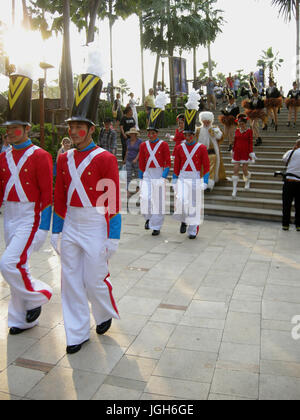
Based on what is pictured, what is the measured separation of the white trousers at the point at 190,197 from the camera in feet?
28.5

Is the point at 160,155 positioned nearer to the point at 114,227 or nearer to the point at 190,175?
the point at 190,175

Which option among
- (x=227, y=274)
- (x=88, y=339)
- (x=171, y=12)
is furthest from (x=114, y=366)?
(x=171, y=12)

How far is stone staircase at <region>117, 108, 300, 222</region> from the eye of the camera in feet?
35.8

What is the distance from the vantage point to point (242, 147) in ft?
38.4

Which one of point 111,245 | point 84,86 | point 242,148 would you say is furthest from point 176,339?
point 242,148

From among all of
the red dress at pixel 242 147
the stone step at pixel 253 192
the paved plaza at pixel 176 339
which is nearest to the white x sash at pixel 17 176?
the paved plaza at pixel 176 339

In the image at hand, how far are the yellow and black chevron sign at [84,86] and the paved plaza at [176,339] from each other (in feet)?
7.51

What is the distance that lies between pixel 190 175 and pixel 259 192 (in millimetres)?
3664

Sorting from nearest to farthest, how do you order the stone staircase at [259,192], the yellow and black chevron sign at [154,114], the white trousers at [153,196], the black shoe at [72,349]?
the black shoe at [72,349]
the white trousers at [153,196]
the yellow and black chevron sign at [154,114]
the stone staircase at [259,192]

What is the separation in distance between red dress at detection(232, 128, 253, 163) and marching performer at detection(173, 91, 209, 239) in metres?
3.05

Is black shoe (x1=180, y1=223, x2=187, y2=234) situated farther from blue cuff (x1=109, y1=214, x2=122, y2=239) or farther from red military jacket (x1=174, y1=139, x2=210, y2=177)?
blue cuff (x1=109, y1=214, x2=122, y2=239)

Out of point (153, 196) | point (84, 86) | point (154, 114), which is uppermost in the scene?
point (154, 114)

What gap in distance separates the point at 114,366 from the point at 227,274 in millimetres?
3036

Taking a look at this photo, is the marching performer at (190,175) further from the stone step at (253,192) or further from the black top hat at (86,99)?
the black top hat at (86,99)
